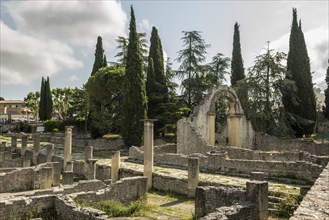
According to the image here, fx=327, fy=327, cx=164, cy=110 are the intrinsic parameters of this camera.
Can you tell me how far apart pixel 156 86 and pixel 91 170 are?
17321mm

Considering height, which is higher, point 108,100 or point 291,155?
point 108,100

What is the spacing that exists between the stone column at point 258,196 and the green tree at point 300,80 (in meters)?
26.5

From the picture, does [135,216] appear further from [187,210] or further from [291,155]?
[291,155]

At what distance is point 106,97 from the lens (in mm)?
38312

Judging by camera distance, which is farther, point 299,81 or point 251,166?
point 299,81

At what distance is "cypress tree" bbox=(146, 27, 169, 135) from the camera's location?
3375cm

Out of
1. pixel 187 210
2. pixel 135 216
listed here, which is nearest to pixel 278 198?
pixel 187 210

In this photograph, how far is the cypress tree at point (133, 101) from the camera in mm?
30406

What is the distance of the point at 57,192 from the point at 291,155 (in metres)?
13.5

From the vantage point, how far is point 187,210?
1223cm

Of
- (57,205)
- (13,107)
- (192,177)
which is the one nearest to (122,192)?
(57,205)

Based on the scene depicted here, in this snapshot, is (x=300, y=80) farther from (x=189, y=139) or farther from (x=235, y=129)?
(x=189, y=139)

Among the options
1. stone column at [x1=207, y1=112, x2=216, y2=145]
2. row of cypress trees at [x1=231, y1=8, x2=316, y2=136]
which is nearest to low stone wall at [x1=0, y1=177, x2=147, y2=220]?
stone column at [x1=207, y1=112, x2=216, y2=145]

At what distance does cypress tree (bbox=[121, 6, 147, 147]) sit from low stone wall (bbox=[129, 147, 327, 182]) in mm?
Result: 8790
